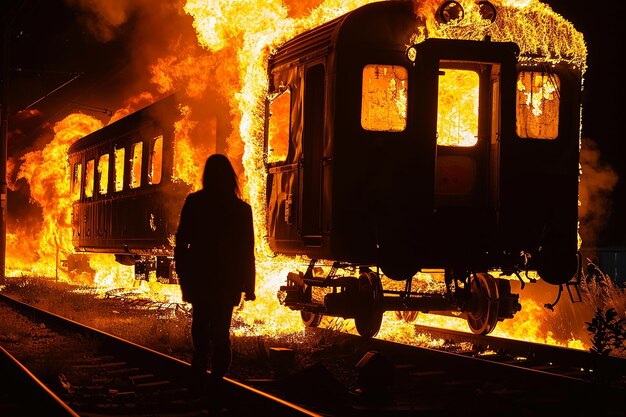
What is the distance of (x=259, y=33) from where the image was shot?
12.2 meters

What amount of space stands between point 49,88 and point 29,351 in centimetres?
4373

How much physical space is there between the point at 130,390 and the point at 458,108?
4.58 metres

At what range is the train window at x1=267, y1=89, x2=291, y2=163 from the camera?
11.1 metres

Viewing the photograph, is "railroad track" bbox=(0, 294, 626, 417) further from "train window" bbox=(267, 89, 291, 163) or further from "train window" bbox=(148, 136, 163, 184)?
"train window" bbox=(148, 136, 163, 184)

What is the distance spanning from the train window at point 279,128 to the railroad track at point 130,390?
9.58 ft

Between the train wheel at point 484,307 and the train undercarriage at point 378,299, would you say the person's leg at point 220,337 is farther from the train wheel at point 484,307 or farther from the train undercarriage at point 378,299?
the train wheel at point 484,307

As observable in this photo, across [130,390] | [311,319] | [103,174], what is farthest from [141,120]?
[130,390]

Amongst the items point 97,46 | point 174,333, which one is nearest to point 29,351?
point 174,333

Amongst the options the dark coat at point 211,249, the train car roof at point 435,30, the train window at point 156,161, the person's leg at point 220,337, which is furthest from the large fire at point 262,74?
the person's leg at point 220,337

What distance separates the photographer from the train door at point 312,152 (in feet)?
32.9

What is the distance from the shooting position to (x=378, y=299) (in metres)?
10.2

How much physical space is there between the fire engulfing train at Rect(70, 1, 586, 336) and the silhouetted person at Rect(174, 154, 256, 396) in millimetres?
2525

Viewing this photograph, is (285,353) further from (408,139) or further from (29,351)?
(29,351)

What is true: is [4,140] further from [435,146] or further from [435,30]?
[435,146]
